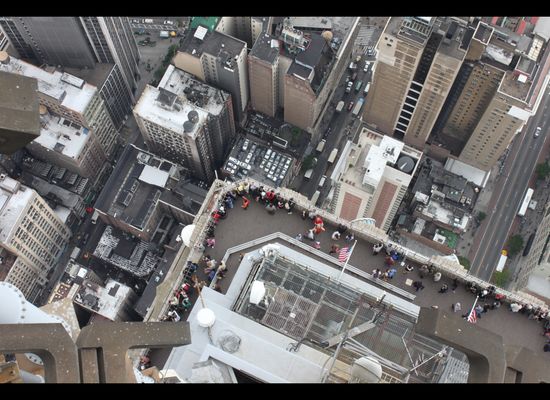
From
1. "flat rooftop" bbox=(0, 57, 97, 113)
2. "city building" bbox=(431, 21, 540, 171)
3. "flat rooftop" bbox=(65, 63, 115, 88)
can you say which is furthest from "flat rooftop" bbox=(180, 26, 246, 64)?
"city building" bbox=(431, 21, 540, 171)

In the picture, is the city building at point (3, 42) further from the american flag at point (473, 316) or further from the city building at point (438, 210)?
the american flag at point (473, 316)

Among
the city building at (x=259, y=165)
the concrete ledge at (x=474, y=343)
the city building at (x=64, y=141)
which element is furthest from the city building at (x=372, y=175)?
the concrete ledge at (x=474, y=343)

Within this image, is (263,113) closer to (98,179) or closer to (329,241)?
A: (98,179)

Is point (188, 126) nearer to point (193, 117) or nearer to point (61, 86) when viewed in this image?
point (193, 117)

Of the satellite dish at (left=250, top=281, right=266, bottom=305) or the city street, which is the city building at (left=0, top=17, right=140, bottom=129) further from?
the satellite dish at (left=250, top=281, right=266, bottom=305)
